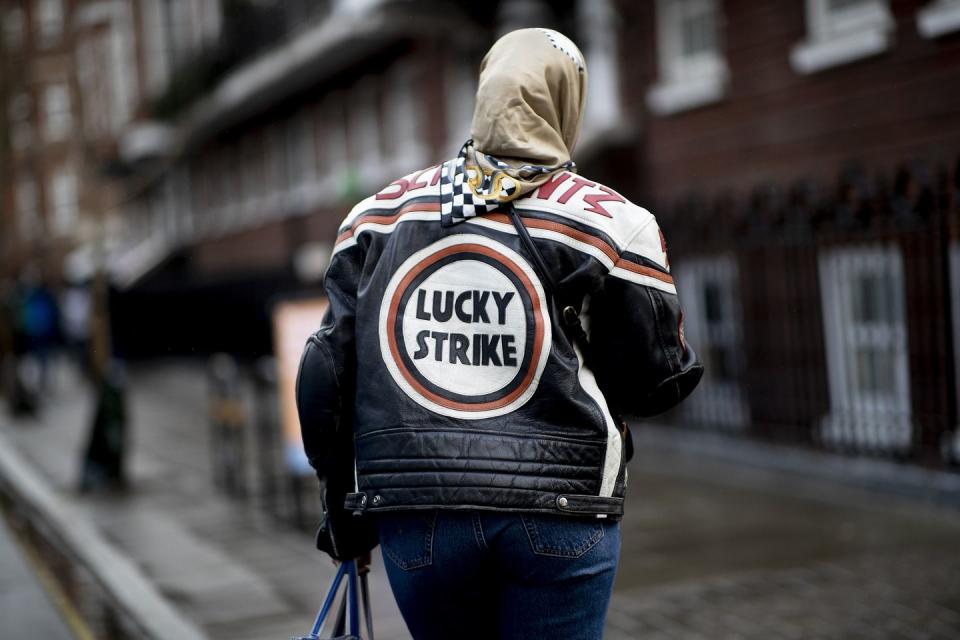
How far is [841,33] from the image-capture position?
32.4ft

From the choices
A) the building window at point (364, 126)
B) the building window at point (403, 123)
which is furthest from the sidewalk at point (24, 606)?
the building window at point (364, 126)

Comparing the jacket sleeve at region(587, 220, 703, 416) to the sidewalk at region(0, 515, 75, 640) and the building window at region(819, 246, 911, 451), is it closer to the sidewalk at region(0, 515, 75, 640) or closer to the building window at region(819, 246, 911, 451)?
the sidewalk at region(0, 515, 75, 640)

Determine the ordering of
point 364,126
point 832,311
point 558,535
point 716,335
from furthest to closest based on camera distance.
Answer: point 364,126 < point 716,335 < point 832,311 < point 558,535

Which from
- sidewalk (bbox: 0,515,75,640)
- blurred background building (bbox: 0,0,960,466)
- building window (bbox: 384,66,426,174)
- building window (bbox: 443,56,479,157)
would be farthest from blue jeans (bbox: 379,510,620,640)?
building window (bbox: 384,66,426,174)

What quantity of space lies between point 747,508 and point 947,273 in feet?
6.59

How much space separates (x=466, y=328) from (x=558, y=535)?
44cm

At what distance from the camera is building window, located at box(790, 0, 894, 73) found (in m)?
9.38

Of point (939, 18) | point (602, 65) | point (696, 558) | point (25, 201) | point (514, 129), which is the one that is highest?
point (25, 201)

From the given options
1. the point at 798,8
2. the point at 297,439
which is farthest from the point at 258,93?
the point at 297,439

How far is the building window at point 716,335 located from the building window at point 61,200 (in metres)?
41.3

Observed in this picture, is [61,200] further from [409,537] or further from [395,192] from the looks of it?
[409,537]

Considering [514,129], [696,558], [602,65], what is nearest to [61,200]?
[602,65]

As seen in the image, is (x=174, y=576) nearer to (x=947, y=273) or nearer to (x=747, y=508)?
(x=747, y=508)

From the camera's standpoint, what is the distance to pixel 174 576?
6.52 metres
